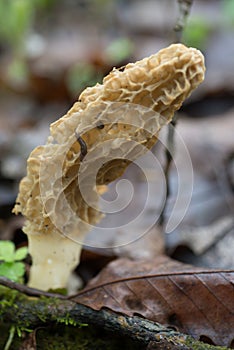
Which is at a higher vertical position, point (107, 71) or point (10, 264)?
point (107, 71)

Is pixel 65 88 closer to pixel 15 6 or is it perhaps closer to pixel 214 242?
pixel 15 6

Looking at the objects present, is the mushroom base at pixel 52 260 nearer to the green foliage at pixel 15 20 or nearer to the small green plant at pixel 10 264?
the small green plant at pixel 10 264

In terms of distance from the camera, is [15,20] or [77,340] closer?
[77,340]

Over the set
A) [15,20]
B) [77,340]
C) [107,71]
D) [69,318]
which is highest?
[15,20]

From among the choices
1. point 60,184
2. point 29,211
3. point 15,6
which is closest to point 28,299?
point 29,211

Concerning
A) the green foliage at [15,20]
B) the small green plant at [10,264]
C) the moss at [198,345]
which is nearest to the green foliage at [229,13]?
the green foliage at [15,20]

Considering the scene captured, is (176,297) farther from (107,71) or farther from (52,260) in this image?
(107,71)

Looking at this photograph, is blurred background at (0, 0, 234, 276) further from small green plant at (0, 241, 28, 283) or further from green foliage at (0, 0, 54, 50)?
small green plant at (0, 241, 28, 283)

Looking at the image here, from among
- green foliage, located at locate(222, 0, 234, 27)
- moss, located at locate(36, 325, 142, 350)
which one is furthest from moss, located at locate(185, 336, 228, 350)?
green foliage, located at locate(222, 0, 234, 27)

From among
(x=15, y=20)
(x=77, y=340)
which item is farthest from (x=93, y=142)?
(x=15, y=20)
